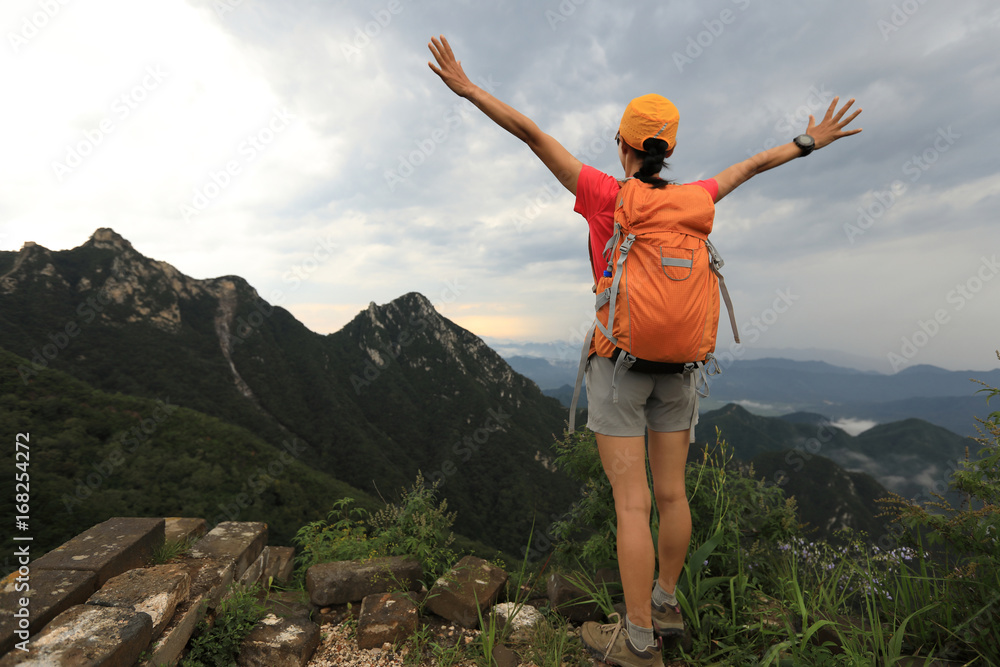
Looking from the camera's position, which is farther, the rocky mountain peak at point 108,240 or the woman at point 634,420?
the rocky mountain peak at point 108,240

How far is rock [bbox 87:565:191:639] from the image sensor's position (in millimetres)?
2223

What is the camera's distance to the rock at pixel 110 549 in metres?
2.47

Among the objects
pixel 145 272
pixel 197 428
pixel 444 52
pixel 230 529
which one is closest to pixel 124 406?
pixel 197 428

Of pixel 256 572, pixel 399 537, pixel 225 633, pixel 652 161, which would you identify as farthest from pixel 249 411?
pixel 652 161

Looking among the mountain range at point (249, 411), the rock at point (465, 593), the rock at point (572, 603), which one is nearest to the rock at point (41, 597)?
the rock at point (465, 593)

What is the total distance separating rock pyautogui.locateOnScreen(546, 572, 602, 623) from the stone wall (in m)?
1.50

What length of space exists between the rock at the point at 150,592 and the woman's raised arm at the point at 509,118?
120 inches

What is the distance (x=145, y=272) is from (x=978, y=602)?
9650cm

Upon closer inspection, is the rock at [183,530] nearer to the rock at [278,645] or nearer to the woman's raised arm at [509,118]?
the rock at [278,645]

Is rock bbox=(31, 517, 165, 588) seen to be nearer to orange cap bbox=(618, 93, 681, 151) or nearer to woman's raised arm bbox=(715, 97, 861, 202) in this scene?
orange cap bbox=(618, 93, 681, 151)

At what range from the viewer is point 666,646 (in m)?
2.28

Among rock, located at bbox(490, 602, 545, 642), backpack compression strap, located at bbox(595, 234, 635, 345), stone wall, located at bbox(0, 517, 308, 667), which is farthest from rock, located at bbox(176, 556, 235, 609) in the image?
backpack compression strap, located at bbox(595, 234, 635, 345)

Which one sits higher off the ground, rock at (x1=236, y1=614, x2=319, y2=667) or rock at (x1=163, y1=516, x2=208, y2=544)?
rock at (x1=163, y1=516, x2=208, y2=544)

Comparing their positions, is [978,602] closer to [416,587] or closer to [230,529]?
[416,587]
